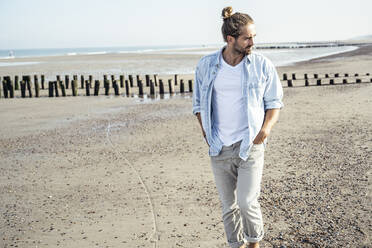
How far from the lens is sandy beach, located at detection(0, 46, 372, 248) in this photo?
4.73m

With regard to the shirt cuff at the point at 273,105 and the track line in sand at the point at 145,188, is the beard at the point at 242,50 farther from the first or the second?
the track line in sand at the point at 145,188

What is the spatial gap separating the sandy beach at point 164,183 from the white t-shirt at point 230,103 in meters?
1.57

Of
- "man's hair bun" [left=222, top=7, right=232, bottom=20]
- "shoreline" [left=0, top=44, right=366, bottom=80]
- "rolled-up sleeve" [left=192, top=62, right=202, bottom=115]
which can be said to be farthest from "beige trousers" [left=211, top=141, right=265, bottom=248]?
"shoreline" [left=0, top=44, right=366, bottom=80]

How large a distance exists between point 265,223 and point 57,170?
4.44m

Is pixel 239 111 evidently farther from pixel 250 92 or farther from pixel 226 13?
pixel 226 13

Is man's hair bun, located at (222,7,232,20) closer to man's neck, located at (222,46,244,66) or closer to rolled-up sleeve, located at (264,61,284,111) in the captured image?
man's neck, located at (222,46,244,66)

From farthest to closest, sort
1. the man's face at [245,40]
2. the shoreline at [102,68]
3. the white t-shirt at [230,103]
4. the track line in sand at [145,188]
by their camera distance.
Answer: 1. the shoreline at [102,68]
2. the track line in sand at [145,188]
3. the white t-shirt at [230,103]
4. the man's face at [245,40]

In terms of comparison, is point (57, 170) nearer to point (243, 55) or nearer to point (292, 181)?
point (292, 181)

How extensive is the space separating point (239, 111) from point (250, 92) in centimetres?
19

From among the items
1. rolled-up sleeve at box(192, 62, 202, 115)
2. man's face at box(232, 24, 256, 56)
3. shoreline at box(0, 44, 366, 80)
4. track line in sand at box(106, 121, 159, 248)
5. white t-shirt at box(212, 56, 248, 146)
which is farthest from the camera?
shoreline at box(0, 44, 366, 80)

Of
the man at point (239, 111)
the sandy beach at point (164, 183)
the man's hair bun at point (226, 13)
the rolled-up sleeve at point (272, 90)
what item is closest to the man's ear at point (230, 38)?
the man at point (239, 111)

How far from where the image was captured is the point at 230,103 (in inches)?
137

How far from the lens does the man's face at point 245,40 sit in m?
3.31

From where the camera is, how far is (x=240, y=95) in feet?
11.2
